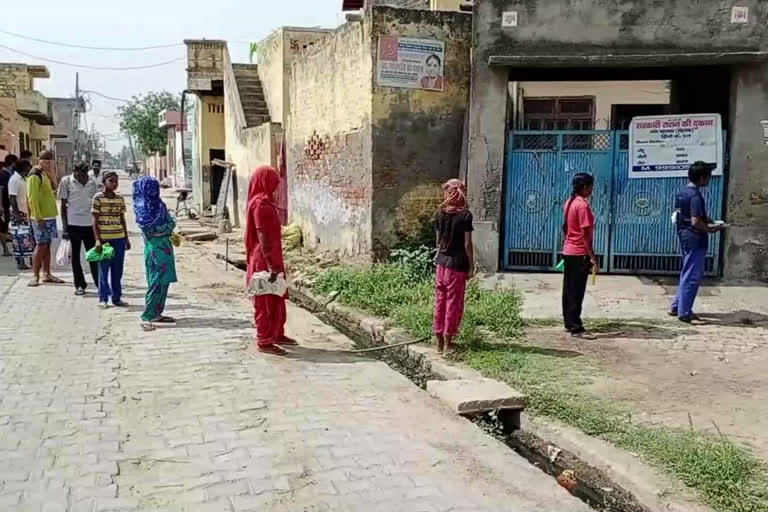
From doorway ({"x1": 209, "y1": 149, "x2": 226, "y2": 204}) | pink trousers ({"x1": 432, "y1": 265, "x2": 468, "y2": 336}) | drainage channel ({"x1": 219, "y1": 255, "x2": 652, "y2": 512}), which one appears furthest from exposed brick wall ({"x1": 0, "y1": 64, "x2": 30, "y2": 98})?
pink trousers ({"x1": 432, "y1": 265, "x2": 468, "y2": 336})

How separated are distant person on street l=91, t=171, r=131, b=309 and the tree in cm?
4988

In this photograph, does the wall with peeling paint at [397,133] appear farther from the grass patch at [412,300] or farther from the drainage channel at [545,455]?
the drainage channel at [545,455]

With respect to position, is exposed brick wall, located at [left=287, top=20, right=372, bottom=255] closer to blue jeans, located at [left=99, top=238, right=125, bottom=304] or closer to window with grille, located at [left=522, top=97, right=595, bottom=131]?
blue jeans, located at [left=99, top=238, right=125, bottom=304]

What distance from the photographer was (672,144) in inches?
376

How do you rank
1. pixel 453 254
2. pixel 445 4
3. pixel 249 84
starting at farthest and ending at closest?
pixel 249 84
pixel 445 4
pixel 453 254

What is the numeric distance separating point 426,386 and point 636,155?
17.3 ft

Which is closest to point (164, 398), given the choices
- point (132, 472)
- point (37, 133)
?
point (132, 472)

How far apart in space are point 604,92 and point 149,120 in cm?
4732

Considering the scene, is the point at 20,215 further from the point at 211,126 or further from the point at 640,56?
the point at 211,126

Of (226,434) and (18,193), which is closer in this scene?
(226,434)

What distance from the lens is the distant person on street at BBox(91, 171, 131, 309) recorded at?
326 inches

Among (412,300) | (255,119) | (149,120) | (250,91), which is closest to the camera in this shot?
(412,300)

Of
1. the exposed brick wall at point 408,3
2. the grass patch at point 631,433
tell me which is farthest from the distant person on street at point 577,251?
the exposed brick wall at point 408,3

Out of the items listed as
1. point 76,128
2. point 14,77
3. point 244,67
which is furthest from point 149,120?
point 244,67
